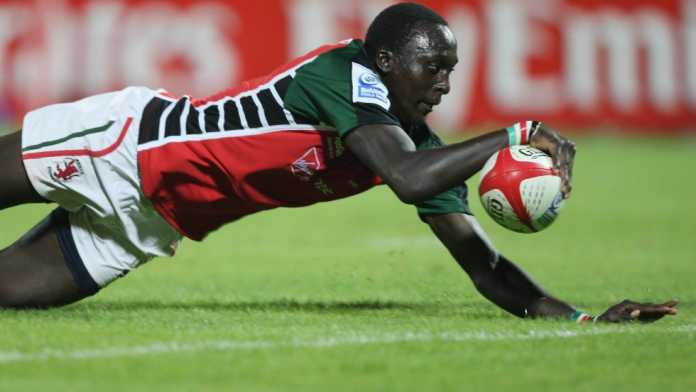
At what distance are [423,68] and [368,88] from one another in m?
0.35

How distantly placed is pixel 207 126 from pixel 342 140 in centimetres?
71

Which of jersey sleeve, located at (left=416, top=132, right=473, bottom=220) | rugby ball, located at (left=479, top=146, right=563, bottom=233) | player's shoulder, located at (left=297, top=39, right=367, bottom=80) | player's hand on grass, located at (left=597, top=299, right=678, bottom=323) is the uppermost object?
player's shoulder, located at (left=297, top=39, right=367, bottom=80)

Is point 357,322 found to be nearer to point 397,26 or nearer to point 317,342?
point 317,342

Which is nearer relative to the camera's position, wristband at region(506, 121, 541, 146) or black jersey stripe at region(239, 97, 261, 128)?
wristband at region(506, 121, 541, 146)

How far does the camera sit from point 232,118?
A: 646 centimetres

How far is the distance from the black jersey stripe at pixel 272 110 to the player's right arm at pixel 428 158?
0.50m

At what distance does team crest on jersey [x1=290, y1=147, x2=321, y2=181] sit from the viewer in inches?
250

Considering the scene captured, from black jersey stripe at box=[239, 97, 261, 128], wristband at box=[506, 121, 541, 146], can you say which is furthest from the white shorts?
wristband at box=[506, 121, 541, 146]

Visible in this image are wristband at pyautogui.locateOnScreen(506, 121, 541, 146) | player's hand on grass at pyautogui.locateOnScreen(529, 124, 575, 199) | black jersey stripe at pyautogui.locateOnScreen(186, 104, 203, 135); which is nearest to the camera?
player's hand on grass at pyautogui.locateOnScreen(529, 124, 575, 199)

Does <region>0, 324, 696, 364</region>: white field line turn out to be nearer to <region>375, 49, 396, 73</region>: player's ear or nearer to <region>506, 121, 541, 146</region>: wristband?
<region>506, 121, 541, 146</region>: wristband

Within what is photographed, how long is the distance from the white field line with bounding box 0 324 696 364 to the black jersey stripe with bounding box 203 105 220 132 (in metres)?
1.29

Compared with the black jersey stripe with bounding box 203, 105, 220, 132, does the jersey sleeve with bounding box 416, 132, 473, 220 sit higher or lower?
lower

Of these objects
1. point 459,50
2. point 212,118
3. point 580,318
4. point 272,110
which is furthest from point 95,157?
point 459,50

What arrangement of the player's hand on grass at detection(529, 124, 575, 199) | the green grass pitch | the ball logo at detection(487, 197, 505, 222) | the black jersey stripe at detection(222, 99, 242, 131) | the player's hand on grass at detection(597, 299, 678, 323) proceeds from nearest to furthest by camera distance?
1. the green grass pitch
2. the player's hand on grass at detection(529, 124, 575, 199)
3. the ball logo at detection(487, 197, 505, 222)
4. the player's hand on grass at detection(597, 299, 678, 323)
5. the black jersey stripe at detection(222, 99, 242, 131)
